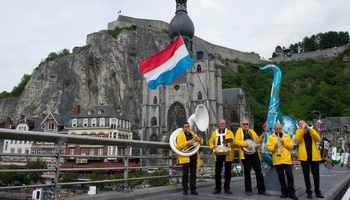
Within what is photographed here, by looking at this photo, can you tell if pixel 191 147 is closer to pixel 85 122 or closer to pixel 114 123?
pixel 114 123

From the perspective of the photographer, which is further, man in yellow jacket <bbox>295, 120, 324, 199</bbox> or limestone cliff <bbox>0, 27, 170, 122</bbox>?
limestone cliff <bbox>0, 27, 170, 122</bbox>

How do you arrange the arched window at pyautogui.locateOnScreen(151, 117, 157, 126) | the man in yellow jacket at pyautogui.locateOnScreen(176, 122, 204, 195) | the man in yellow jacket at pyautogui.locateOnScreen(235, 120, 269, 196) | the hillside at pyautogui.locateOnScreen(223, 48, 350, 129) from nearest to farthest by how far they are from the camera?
the man in yellow jacket at pyautogui.locateOnScreen(176, 122, 204, 195)
the man in yellow jacket at pyautogui.locateOnScreen(235, 120, 269, 196)
the arched window at pyautogui.locateOnScreen(151, 117, 157, 126)
the hillside at pyautogui.locateOnScreen(223, 48, 350, 129)

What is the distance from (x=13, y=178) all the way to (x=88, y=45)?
2847 inches

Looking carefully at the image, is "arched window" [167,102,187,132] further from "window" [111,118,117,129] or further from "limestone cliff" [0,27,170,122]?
"limestone cliff" [0,27,170,122]

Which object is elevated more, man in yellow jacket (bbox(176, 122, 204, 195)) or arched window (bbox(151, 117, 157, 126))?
arched window (bbox(151, 117, 157, 126))

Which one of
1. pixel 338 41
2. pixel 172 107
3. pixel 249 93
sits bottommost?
pixel 172 107

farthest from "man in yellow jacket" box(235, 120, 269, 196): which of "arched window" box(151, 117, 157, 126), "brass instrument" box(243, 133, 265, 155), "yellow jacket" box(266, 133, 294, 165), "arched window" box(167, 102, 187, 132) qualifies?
"arched window" box(151, 117, 157, 126)

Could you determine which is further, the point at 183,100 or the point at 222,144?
the point at 183,100

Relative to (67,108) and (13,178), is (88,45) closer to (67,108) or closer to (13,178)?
(67,108)

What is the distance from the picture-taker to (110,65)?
2633 inches

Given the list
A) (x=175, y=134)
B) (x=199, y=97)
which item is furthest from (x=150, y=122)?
(x=175, y=134)

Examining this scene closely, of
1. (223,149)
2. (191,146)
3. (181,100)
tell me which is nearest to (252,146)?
(223,149)

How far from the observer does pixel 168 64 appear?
31.6ft

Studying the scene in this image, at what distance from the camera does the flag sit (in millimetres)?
9438
